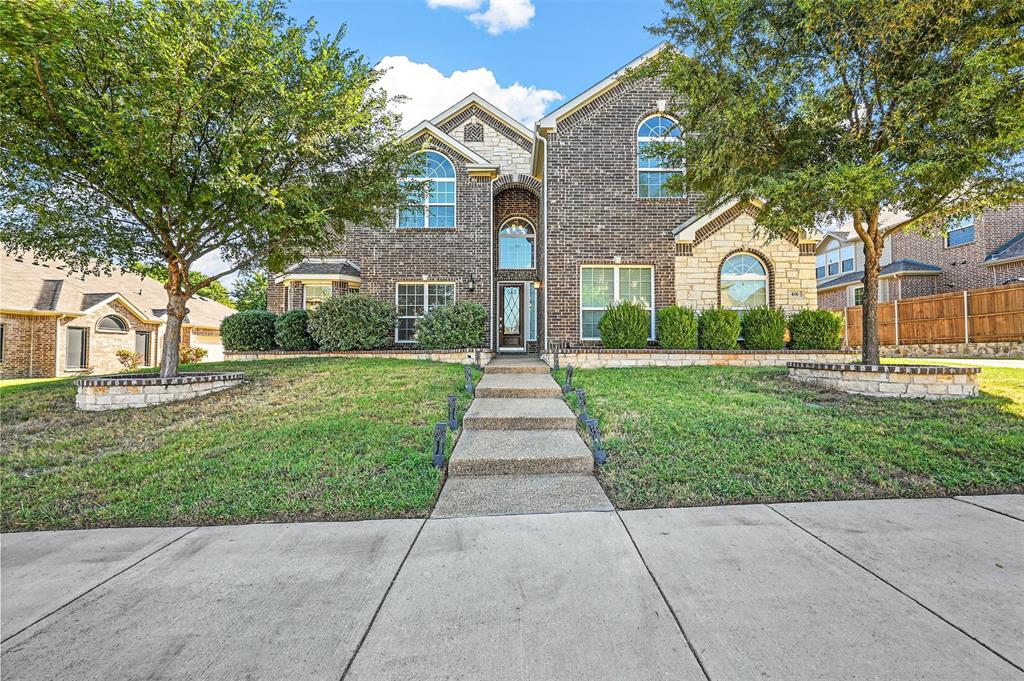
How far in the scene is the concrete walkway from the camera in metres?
3.78

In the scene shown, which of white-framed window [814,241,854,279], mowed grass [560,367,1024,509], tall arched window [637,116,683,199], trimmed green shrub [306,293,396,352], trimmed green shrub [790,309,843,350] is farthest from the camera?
white-framed window [814,241,854,279]

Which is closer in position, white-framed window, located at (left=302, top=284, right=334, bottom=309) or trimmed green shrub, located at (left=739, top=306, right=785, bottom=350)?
trimmed green shrub, located at (left=739, top=306, right=785, bottom=350)

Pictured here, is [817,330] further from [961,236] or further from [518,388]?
[961,236]

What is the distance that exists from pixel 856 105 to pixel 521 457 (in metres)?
7.41

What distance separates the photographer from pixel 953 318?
52.7ft

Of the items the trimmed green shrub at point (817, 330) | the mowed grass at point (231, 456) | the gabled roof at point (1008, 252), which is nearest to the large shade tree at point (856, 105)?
the trimmed green shrub at point (817, 330)

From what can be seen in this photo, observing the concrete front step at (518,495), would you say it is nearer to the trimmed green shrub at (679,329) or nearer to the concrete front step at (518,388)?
the concrete front step at (518,388)

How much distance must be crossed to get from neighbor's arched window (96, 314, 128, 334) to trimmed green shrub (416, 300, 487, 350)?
16.3 meters

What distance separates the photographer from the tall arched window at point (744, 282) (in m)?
11.0

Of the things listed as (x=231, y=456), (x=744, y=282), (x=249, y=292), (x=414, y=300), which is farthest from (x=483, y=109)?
(x=249, y=292)

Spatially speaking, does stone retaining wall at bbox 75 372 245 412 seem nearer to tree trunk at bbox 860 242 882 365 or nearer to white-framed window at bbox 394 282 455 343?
white-framed window at bbox 394 282 455 343

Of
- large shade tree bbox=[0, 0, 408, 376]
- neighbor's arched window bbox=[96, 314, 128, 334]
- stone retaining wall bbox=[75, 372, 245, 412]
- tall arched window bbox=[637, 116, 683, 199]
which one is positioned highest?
tall arched window bbox=[637, 116, 683, 199]

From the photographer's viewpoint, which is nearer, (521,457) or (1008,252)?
(521,457)

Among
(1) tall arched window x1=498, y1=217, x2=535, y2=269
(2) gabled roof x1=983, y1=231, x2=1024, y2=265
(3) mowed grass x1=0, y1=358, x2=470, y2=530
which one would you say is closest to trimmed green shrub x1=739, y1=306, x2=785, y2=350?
(1) tall arched window x1=498, y1=217, x2=535, y2=269
